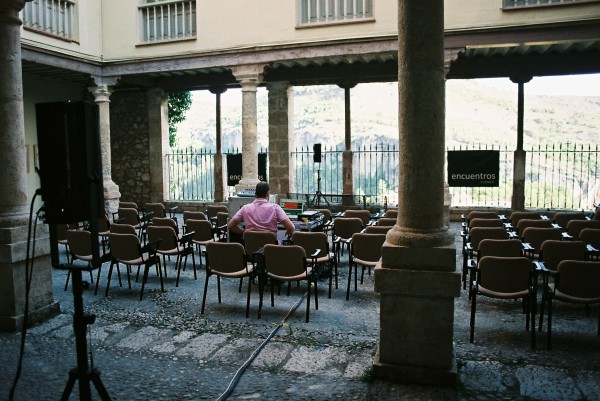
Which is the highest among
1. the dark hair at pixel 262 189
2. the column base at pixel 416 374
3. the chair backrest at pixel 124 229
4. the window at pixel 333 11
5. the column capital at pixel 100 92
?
the window at pixel 333 11

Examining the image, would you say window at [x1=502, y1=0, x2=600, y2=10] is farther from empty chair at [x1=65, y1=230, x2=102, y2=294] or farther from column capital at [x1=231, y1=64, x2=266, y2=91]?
empty chair at [x1=65, y1=230, x2=102, y2=294]

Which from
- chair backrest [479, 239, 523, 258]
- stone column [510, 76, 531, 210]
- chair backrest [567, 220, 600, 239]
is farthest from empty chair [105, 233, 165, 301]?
stone column [510, 76, 531, 210]

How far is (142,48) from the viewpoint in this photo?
38.9 feet

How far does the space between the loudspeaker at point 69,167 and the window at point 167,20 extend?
30.3 feet

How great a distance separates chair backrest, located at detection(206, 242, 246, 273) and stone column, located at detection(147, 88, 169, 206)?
31.2ft

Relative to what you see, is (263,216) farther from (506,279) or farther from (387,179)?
(387,179)

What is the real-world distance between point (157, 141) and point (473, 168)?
344 inches

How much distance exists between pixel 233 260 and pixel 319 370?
2010 mm

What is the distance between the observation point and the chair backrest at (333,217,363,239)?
739 centimetres

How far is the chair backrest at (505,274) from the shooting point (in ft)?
14.0

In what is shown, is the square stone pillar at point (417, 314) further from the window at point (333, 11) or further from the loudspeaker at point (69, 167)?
the window at point (333, 11)

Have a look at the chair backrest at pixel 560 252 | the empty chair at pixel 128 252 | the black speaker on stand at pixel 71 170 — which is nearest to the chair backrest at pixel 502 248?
the chair backrest at pixel 560 252

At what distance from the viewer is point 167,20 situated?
460 inches

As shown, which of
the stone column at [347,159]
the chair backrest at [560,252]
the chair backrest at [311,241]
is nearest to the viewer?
the chair backrest at [560,252]
